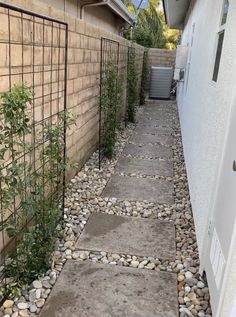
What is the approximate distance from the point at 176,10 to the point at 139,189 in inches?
304

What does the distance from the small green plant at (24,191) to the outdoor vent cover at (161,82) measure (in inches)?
402

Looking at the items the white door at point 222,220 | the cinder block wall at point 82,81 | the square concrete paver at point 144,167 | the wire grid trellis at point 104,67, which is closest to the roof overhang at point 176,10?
the wire grid trellis at point 104,67

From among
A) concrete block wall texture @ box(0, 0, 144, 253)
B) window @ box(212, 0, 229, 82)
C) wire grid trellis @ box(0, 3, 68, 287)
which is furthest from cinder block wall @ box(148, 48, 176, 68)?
wire grid trellis @ box(0, 3, 68, 287)

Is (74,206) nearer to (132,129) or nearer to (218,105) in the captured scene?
(218,105)

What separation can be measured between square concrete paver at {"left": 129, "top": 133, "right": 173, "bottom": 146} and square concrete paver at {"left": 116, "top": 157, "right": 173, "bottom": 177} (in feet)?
3.89

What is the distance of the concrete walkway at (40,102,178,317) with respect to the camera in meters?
2.23

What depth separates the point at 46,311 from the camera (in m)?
2.17

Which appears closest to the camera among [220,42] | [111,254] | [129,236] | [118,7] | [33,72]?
[33,72]

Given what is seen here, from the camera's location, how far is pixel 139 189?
429cm

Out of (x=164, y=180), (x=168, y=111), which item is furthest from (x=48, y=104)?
(x=168, y=111)

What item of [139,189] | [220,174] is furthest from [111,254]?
[139,189]

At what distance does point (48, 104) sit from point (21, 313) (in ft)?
5.77

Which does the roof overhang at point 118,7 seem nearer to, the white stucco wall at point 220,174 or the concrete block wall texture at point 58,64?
the concrete block wall texture at point 58,64

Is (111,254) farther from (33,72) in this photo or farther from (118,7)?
(118,7)
